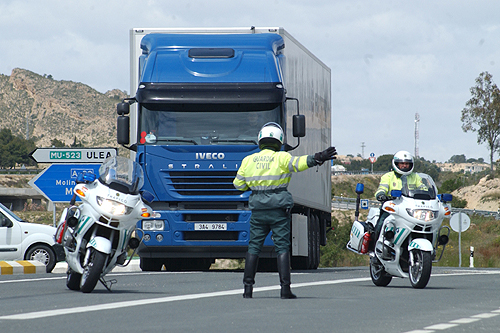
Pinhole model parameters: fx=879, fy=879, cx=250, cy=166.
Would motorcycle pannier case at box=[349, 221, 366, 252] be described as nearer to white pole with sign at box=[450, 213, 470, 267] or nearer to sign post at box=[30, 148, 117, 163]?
sign post at box=[30, 148, 117, 163]

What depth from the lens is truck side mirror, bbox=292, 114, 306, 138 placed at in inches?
577

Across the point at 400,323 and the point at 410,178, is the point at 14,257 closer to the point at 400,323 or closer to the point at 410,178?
the point at 410,178

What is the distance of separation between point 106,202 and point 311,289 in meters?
2.83

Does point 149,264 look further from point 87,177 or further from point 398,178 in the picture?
point 87,177

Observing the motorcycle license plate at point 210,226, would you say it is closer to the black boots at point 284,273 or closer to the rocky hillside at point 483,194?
the black boots at point 284,273

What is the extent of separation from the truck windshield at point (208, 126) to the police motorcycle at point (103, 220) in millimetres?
4459

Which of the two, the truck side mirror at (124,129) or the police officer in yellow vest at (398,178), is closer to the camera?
the police officer in yellow vest at (398,178)

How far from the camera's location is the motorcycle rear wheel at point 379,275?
1190 cm

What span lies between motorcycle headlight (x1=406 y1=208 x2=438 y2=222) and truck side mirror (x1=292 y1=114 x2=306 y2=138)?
371 cm

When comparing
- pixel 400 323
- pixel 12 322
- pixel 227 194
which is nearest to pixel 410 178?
pixel 227 194

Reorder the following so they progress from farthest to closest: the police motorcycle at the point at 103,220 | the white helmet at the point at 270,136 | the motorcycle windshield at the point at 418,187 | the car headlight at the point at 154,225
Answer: the car headlight at the point at 154,225, the motorcycle windshield at the point at 418,187, the police motorcycle at the point at 103,220, the white helmet at the point at 270,136

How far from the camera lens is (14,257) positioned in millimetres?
19625

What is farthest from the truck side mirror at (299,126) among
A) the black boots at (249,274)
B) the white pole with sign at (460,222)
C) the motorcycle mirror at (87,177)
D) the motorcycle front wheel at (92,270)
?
the white pole with sign at (460,222)

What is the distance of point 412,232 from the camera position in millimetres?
11445
